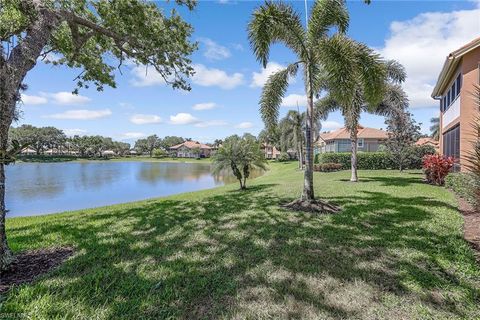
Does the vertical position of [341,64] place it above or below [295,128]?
below

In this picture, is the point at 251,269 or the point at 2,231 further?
the point at 251,269

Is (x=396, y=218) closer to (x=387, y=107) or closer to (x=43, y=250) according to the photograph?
(x=43, y=250)

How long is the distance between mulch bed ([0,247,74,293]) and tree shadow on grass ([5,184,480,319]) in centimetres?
30

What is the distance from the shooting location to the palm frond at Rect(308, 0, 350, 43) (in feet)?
27.5

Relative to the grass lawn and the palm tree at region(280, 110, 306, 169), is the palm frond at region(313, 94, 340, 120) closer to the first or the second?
the palm tree at region(280, 110, 306, 169)

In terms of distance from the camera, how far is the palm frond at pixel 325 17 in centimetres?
837

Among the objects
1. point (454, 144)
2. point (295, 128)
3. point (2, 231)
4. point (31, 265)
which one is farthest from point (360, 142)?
point (2, 231)

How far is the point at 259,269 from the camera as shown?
411 centimetres

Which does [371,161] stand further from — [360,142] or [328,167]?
[360,142]

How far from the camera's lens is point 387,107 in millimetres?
17906

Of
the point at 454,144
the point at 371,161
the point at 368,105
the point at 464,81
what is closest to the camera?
the point at 464,81

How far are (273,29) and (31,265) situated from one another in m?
8.36

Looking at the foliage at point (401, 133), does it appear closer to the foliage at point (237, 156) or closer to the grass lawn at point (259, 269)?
the foliage at point (237, 156)

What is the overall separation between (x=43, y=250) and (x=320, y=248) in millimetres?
5213
